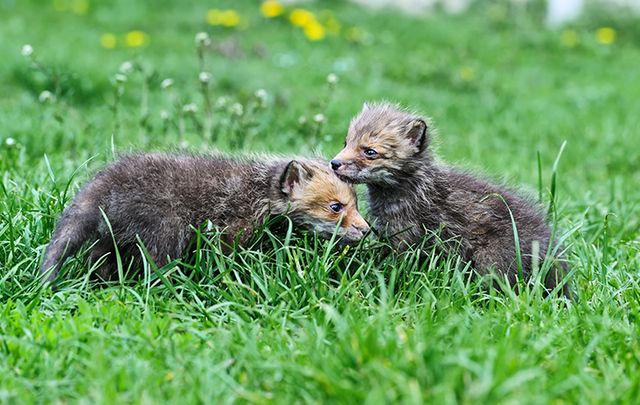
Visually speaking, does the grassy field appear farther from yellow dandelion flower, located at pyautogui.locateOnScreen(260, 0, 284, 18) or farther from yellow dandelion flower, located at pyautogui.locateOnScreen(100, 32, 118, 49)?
yellow dandelion flower, located at pyautogui.locateOnScreen(260, 0, 284, 18)

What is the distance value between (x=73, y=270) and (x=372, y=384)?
6.91 feet

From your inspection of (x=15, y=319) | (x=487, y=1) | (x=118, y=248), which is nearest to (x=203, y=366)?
(x=15, y=319)

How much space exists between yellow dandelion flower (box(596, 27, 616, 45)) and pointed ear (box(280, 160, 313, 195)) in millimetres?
12393

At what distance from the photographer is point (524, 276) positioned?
5066mm

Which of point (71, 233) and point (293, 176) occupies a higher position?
point (293, 176)

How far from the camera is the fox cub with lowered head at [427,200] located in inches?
201

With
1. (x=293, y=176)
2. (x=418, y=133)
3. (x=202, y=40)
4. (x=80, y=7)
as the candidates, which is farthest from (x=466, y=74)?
(x=293, y=176)

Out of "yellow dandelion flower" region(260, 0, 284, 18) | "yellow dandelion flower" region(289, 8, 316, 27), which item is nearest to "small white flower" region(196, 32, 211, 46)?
"yellow dandelion flower" region(289, 8, 316, 27)

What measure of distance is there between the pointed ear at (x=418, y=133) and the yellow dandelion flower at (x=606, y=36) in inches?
472

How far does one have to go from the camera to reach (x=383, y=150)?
522cm

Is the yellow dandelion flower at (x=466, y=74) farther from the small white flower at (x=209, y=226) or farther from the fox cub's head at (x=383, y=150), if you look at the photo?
the small white flower at (x=209, y=226)

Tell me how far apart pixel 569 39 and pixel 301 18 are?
189 inches

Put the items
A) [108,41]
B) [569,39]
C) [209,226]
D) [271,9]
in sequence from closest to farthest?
[209,226]
[108,41]
[271,9]
[569,39]

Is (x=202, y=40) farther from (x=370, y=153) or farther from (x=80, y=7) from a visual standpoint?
(x=80, y=7)
